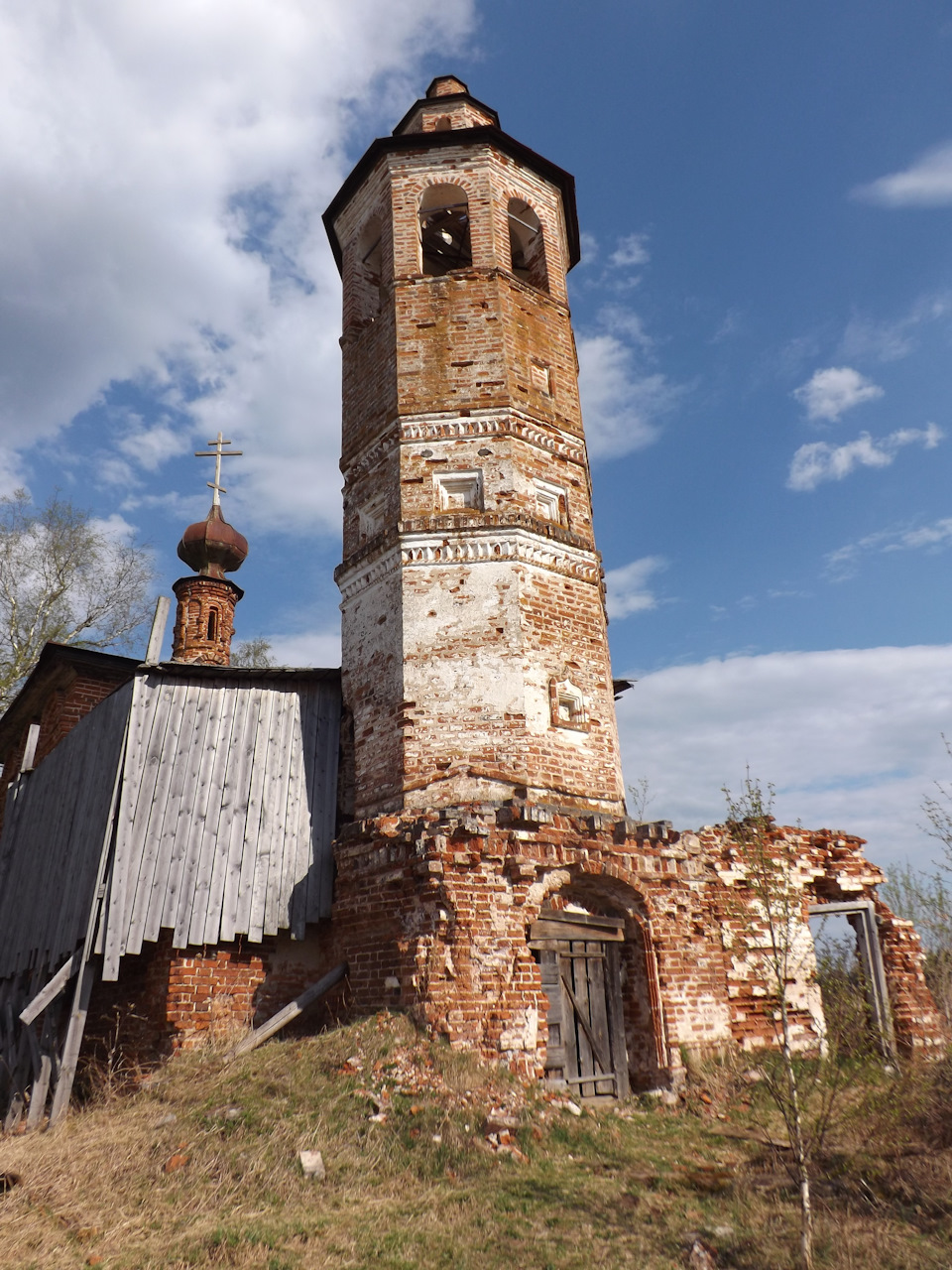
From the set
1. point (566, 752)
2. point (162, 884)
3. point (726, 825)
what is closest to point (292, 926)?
point (162, 884)

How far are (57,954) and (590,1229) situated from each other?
6.37 metres

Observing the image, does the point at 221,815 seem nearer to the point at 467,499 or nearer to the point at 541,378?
the point at 467,499

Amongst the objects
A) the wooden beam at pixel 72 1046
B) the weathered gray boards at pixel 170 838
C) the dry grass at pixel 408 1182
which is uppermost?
the weathered gray boards at pixel 170 838

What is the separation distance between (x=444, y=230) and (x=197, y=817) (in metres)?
10.3

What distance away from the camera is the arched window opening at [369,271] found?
13.0 m

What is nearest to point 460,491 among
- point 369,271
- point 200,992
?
point 369,271

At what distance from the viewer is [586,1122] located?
7.20 m

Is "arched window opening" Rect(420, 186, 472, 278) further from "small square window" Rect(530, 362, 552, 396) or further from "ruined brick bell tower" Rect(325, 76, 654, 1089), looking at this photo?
"small square window" Rect(530, 362, 552, 396)

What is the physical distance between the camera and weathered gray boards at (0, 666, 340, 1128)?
28.3 feet

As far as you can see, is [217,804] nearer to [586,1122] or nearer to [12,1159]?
[12,1159]

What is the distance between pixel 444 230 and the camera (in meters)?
14.5

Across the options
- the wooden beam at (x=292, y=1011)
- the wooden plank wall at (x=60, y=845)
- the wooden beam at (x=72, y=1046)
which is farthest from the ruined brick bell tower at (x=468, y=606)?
the wooden plank wall at (x=60, y=845)

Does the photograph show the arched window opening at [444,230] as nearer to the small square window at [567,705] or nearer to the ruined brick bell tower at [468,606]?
the ruined brick bell tower at [468,606]

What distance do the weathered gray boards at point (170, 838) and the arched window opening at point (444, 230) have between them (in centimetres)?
745
